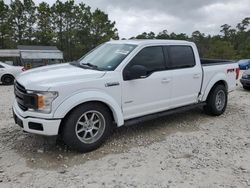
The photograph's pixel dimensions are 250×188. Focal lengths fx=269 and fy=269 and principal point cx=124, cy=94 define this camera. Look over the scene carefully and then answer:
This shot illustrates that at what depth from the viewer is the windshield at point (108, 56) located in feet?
15.2

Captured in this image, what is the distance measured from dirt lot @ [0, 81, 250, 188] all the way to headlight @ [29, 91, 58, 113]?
0.53m

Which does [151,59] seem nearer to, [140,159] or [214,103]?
[140,159]

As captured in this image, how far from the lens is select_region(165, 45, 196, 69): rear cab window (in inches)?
210

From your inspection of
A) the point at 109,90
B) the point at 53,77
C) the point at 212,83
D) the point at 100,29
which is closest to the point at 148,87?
the point at 109,90

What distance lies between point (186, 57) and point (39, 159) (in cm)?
353

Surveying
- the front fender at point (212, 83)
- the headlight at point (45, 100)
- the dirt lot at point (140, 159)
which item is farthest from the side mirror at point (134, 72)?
the front fender at point (212, 83)

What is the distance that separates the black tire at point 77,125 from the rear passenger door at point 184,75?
5.21 ft

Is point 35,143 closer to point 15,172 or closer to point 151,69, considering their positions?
point 15,172

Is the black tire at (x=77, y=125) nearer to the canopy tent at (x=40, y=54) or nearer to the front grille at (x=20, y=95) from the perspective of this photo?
the front grille at (x=20, y=95)

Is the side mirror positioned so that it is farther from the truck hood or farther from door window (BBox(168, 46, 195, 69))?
door window (BBox(168, 46, 195, 69))

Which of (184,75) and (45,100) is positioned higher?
(184,75)

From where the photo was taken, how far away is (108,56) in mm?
4926

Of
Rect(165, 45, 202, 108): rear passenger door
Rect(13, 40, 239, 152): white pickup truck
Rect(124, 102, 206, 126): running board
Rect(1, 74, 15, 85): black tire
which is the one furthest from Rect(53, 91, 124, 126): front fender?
Rect(1, 74, 15, 85): black tire

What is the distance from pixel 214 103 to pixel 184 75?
140 centimetres
